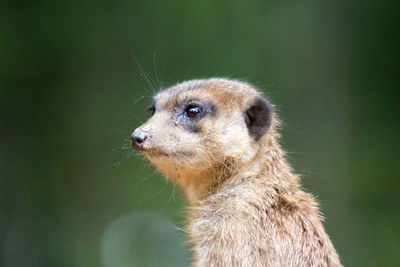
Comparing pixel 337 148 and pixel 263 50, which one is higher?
pixel 263 50

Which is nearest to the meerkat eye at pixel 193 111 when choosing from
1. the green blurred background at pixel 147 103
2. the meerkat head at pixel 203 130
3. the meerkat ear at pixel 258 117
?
the meerkat head at pixel 203 130

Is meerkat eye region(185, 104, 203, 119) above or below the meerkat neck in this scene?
above

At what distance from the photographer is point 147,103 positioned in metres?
6.27

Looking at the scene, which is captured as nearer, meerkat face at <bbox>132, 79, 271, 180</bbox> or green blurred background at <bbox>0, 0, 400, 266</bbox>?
meerkat face at <bbox>132, 79, 271, 180</bbox>

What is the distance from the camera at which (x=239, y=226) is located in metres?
2.84

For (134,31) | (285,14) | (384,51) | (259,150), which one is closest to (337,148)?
(384,51)

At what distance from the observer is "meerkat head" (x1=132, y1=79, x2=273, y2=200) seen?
307cm

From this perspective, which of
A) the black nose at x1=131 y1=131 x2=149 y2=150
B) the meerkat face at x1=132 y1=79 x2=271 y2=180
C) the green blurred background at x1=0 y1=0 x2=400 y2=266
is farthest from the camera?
the green blurred background at x1=0 y1=0 x2=400 y2=266

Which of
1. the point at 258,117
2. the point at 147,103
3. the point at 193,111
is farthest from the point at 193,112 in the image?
the point at 147,103

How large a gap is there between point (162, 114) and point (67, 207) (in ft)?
11.1

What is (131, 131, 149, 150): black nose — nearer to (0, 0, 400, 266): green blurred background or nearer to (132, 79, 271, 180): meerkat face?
(132, 79, 271, 180): meerkat face

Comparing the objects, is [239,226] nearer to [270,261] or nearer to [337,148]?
[270,261]

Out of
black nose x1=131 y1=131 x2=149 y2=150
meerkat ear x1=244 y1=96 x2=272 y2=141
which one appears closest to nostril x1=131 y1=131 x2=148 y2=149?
black nose x1=131 y1=131 x2=149 y2=150

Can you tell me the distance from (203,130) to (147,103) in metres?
3.19
